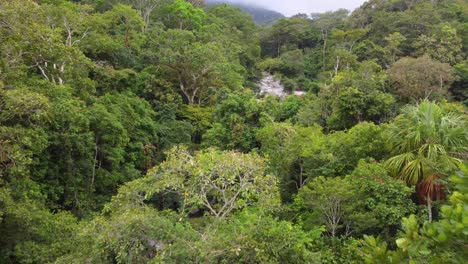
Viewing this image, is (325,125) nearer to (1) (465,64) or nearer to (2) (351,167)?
(2) (351,167)

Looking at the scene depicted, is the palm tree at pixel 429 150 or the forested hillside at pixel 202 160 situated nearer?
the forested hillside at pixel 202 160

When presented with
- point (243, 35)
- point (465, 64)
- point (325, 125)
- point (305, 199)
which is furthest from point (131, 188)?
point (243, 35)

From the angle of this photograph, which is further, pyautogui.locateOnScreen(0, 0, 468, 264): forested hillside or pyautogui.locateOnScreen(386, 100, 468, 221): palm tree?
pyautogui.locateOnScreen(386, 100, 468, 221): palm tree

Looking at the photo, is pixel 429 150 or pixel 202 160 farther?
pixel 429 150

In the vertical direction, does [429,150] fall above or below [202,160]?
below
